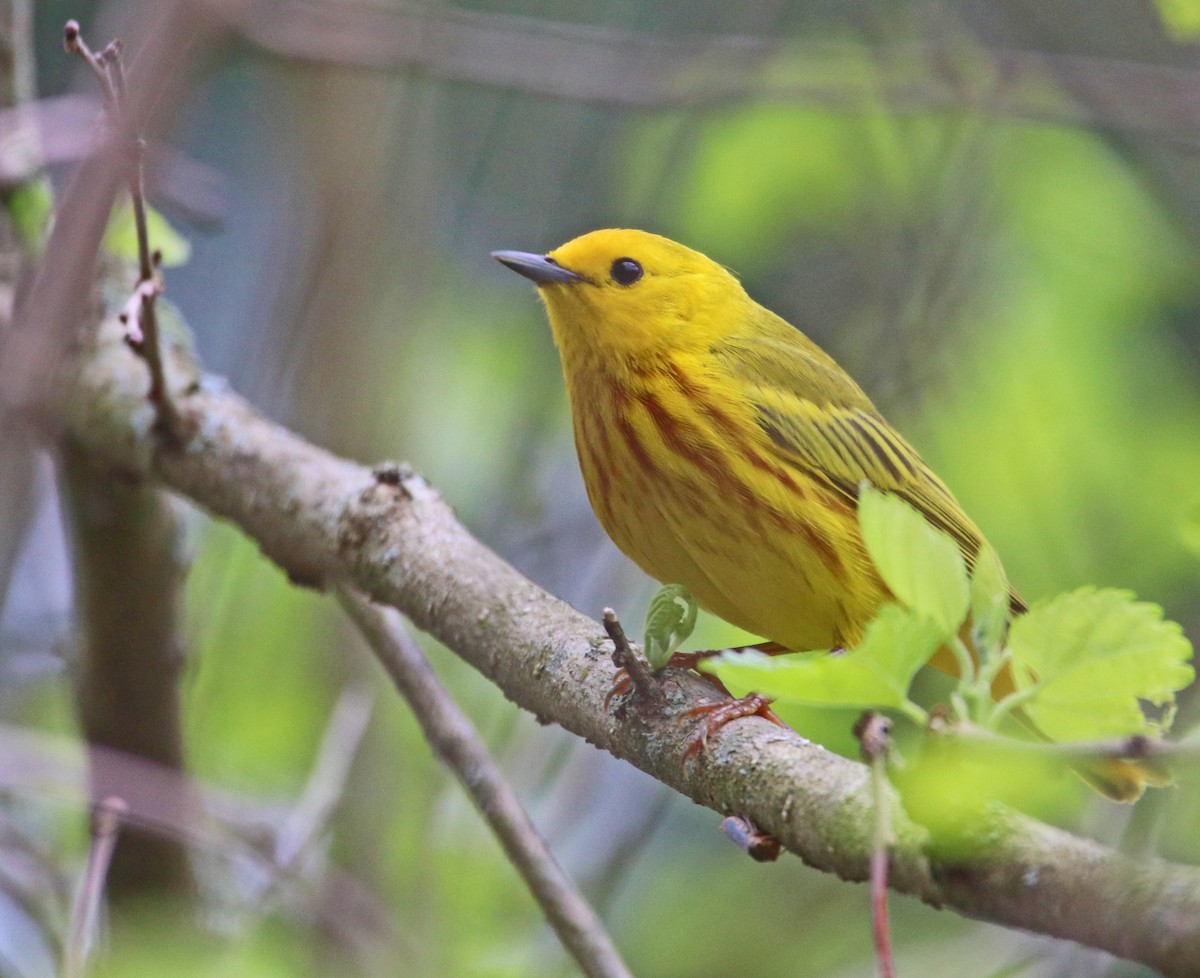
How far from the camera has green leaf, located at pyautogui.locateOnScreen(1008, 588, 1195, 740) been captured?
118 centimetres

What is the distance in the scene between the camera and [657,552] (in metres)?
2.98

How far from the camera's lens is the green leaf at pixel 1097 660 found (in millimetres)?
1181

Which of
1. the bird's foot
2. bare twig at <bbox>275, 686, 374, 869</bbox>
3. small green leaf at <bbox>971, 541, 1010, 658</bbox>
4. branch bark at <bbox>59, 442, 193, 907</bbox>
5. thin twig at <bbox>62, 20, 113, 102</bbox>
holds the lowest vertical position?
bare twig at <bbox>275, 686, 374, 869</bbox>

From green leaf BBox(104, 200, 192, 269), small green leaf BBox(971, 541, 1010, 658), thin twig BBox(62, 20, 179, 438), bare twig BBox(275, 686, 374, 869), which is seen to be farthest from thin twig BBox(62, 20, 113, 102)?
bare twig BBox(275, 686, 374, 869)

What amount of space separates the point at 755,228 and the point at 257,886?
3.13 m

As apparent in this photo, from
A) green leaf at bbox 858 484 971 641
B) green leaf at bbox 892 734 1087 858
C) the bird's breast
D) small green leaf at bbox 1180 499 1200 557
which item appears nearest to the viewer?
green leaf at bbox 892 734 1087 858

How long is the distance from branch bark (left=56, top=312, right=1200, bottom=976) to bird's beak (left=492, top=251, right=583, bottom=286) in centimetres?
79

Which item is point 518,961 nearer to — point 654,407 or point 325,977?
point 325,977

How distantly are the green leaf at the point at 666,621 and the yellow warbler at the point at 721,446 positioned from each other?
3.17 feet

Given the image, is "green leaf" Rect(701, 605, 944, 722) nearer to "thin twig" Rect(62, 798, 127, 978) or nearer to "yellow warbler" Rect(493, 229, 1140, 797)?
"thin twig" Rect(62, 798, 127, 978)

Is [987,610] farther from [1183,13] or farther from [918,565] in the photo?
[1183,13]

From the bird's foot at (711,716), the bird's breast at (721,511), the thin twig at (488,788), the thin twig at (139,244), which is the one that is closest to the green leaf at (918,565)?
the bird's foot at (711,716)

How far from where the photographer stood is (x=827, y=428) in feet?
10.9

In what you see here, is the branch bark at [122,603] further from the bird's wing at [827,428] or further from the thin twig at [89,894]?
the bird's wing at [827,428]
